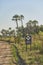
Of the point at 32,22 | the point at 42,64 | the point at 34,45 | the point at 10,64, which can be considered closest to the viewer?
the point at 42,64

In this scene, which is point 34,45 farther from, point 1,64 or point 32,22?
point 32,22

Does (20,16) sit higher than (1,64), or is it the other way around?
(20,16)

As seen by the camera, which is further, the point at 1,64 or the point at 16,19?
the point at 16,19

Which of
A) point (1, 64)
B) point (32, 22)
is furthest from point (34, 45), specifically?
point (32, 22)

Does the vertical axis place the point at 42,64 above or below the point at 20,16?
below

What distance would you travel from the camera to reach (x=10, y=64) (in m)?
14.2

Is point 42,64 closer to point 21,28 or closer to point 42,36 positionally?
point 42,36

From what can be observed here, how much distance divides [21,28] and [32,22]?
489cm

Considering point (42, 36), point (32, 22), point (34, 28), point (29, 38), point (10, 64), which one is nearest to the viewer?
point (10, 64)

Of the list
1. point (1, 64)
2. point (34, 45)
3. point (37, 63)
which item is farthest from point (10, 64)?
point (34, 45)

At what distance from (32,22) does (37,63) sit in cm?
7268

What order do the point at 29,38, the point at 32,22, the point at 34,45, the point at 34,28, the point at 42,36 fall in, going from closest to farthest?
the point at 29,38 < the point at 34,45 < the point at 42,36 < the point at 34,28 < the point at 32,22

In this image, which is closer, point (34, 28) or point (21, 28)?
point (34, 28)

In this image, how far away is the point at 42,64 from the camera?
1318cm
